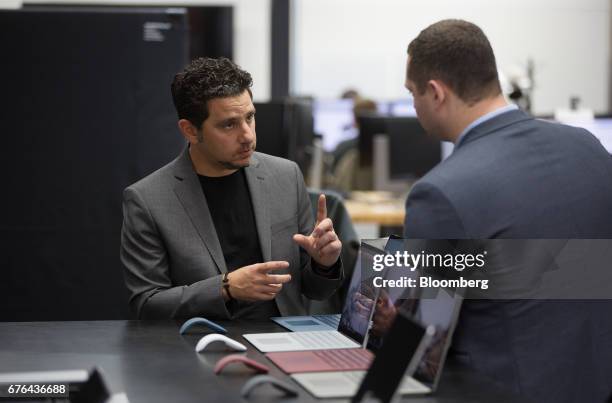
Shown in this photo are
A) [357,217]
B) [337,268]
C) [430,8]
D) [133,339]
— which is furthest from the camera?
[430,8]

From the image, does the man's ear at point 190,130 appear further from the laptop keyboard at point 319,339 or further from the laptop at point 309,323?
the laptop keyboard at point 319,339

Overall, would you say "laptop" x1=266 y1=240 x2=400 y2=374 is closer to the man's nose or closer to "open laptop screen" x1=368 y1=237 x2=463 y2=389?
"open laptop screen" x1=368 y1=237 x2=463 y2=389

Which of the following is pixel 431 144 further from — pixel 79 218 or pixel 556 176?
pixel 556 176

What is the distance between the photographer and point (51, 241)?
3449 mm

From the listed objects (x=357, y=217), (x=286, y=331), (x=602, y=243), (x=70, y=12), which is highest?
(x=70, y=12)

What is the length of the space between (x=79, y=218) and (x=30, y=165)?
261mm

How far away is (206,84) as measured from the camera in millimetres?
2600

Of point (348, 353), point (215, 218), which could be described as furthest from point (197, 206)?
point (348, 353)

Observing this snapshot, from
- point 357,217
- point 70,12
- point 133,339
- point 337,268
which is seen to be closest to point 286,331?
A: point 133,339

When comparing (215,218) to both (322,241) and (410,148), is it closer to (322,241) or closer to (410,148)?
(322,241)

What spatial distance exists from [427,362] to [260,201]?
1.16 metres

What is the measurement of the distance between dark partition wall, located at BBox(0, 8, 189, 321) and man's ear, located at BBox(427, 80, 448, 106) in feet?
4.60

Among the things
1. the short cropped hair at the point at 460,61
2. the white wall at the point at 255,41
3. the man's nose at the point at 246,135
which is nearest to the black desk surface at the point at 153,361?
the man's nose at the point at 246,135

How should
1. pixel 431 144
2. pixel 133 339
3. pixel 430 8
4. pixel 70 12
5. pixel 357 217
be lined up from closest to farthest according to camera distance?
pixel 133 339
pixel 70 12
pixel 357 217
pixel 431 144
pixel 430 8
